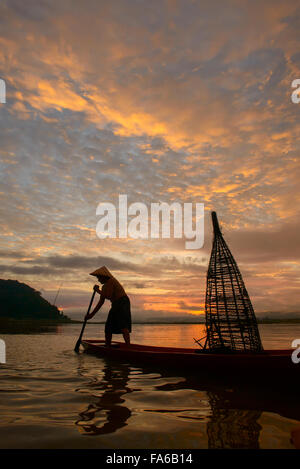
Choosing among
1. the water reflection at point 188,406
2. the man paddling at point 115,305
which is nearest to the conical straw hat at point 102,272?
the man paddling at point 115,305

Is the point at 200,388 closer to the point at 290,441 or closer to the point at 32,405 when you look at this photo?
the point at 290,441

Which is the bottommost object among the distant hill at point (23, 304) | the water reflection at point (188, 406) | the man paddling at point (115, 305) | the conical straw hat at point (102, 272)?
the distant hill at point (23, 304)

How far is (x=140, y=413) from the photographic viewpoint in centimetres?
368

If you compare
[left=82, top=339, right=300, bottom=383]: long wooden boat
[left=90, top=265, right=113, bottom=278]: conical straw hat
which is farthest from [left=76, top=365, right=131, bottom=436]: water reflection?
[left=90, top=265, right=113, bottom=278]: conical straw hat

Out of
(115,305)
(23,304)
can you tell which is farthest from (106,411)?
(23,304)

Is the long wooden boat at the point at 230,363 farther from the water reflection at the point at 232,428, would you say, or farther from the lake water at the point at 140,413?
the water reflection at the point at 232,428

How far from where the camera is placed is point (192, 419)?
3.45 metres

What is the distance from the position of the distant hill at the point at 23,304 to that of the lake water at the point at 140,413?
116077 mm

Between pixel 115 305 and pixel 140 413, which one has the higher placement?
pixel 115 305

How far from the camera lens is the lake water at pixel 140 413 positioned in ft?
Result: 9.22

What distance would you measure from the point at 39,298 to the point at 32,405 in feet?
455

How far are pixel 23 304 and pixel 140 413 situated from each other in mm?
134914

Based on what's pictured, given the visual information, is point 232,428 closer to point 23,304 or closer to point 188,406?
point 188,406
